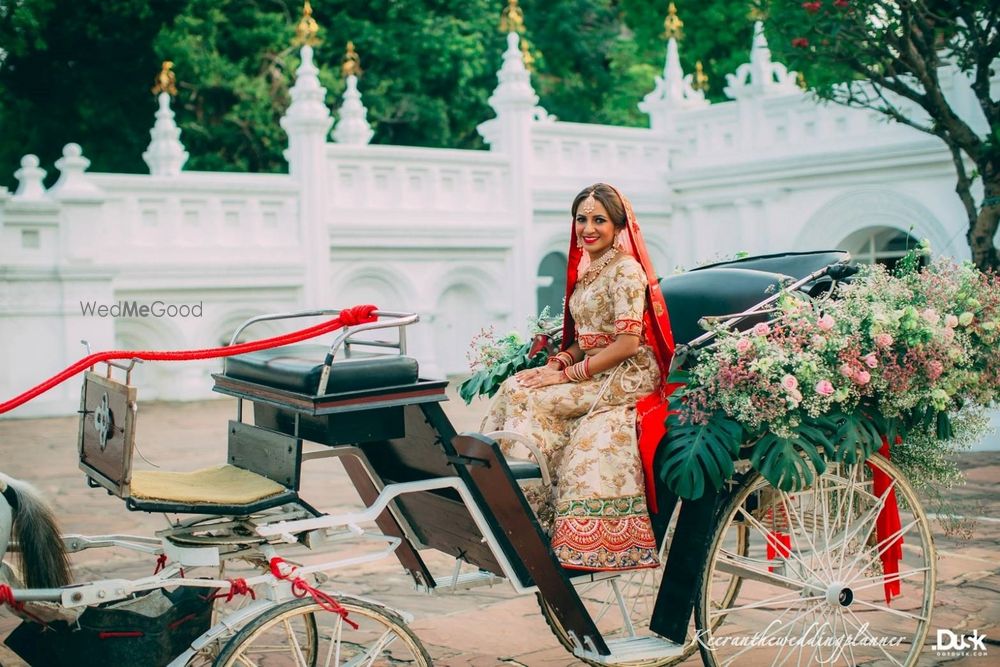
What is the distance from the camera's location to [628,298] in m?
4.37

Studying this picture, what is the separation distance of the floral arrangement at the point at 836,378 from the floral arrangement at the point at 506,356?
77cm

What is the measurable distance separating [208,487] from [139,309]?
1151cm

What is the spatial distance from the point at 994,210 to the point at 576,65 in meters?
19.1

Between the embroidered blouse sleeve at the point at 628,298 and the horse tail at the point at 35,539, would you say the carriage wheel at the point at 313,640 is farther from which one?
the embroidered blouse sleeve at the point at 628,298

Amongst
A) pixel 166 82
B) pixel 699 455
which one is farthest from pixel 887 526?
pixel 166 82

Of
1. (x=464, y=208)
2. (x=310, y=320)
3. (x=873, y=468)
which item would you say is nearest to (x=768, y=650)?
(x=873, y=468)

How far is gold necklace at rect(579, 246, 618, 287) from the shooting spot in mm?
4539

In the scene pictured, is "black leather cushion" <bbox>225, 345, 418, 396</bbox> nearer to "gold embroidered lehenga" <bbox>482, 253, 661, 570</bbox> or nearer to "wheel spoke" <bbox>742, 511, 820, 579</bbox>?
"gold embroidered lehenga" <bbox>482, 253, 661, 570</bbox>

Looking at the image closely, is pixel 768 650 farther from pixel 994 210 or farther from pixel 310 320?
pixel 310 320

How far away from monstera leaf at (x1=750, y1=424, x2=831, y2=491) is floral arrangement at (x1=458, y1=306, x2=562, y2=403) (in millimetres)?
1242

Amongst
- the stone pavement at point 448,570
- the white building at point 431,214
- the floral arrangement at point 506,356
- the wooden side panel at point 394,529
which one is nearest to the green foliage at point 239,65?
the white building at point 431,214

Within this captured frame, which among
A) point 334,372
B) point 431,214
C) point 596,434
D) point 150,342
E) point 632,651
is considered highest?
point 431,214

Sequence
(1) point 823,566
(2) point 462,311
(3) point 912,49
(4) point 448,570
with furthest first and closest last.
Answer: (2) point 462,311 → (3) point 912,49 → (4) point 448,570 → (1) point 823,566

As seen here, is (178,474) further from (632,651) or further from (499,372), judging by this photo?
Result: (632,651)
